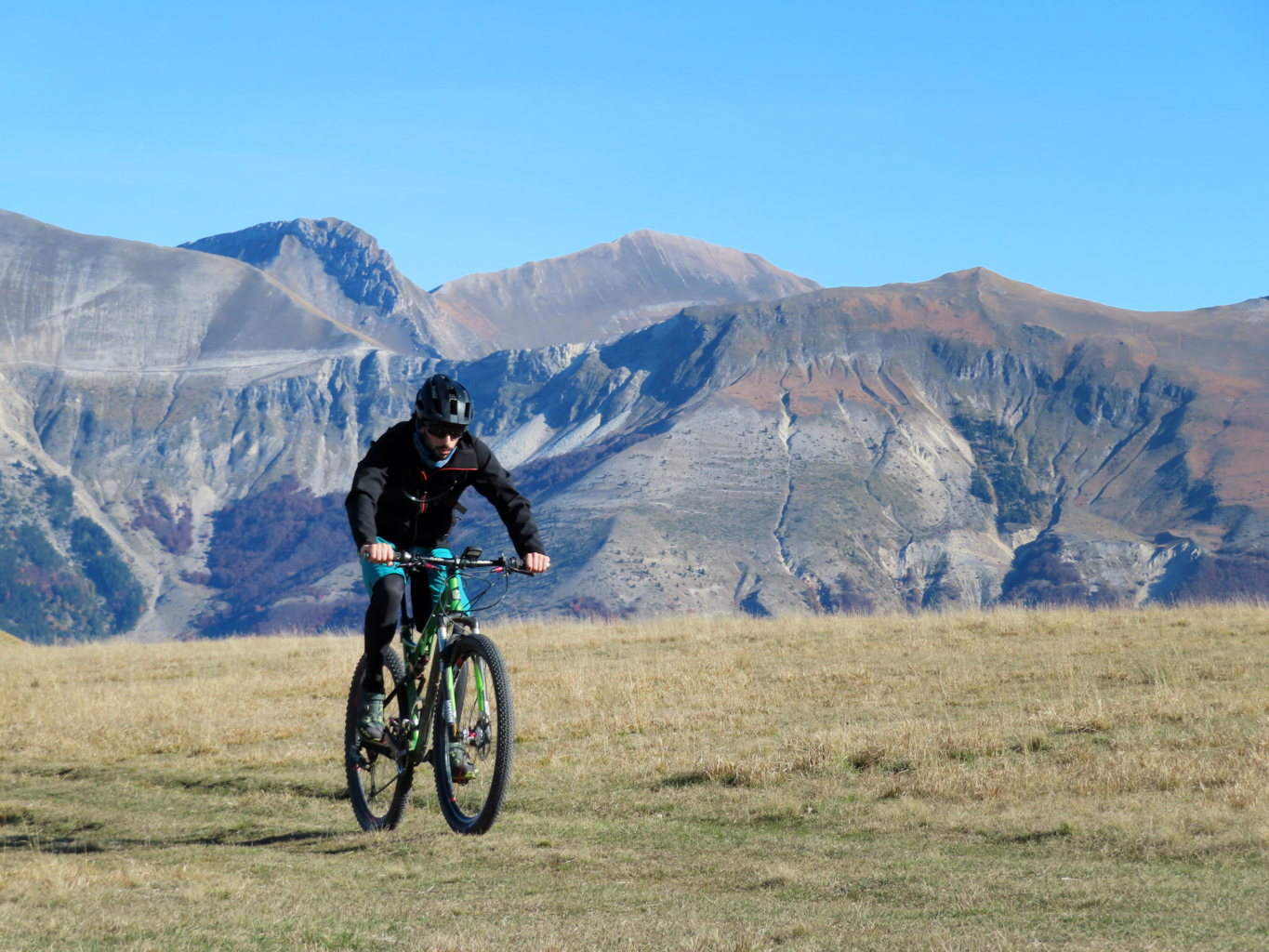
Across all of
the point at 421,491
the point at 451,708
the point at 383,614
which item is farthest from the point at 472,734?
the point at 421,491

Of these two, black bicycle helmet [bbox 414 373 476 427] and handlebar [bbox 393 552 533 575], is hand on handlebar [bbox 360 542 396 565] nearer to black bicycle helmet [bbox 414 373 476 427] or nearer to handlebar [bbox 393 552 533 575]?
handlebar [bbox 393 552 533 575]

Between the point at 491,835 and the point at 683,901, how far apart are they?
2.04 m

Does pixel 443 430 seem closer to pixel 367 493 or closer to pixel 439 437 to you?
pixel 439 437

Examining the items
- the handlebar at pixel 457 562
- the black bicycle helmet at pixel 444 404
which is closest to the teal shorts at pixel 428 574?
the handlebar at pixel 457 562

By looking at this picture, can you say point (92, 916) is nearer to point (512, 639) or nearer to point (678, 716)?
point (678, 716)

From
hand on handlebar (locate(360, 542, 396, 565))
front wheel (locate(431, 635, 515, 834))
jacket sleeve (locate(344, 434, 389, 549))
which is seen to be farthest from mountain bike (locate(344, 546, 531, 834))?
jacket sleeve (locate(344, 434, 389, 549))

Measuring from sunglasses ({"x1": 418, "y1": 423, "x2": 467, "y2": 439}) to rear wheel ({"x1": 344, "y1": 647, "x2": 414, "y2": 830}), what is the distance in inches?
61.4

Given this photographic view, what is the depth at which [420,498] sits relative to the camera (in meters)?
7.91

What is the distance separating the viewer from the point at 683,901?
6250mm

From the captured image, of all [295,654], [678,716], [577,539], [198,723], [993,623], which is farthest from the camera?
[577,539]

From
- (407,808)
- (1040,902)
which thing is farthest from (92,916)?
(1040,902)

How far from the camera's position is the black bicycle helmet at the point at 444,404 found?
7.46 meters

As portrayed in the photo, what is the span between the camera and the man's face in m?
7.59

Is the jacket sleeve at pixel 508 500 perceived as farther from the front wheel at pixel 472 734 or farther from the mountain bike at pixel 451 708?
the front wheel at pixel 472 734
